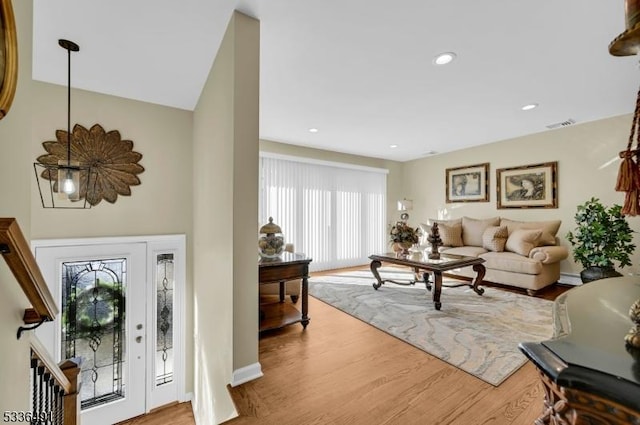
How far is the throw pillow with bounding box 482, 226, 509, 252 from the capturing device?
173 inches

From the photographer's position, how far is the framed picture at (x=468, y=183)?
5.35 meters

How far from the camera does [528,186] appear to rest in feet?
15.5

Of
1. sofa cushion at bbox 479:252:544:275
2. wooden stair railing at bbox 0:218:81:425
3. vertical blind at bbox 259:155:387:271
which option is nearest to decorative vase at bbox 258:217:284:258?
wooden stair railing at bbox 0:218:81:425

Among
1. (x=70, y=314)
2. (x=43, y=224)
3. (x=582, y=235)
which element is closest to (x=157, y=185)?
(x=43, y=224)

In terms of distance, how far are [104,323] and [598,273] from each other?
6162mm

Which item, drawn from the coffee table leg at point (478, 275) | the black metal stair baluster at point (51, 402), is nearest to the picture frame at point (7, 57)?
the black metal stair baluster at point (51, 402)

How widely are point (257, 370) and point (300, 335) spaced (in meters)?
0.67

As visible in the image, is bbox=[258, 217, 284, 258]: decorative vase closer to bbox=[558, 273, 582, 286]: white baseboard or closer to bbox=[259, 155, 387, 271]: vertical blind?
bbox=[259, 155, 387, 271]: vertical blind

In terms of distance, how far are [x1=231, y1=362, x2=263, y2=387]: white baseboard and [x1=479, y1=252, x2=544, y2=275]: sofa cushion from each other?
3.65 metres

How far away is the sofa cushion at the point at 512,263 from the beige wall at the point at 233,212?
3729 millimetres

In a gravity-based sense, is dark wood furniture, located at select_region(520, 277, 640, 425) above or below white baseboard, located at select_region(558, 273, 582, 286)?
above

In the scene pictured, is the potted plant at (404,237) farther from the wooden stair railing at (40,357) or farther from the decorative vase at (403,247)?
the wooden stair railing at (40,357)

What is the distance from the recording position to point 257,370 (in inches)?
69.7

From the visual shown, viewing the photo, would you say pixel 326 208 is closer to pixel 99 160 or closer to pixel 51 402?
pixel 99 160
